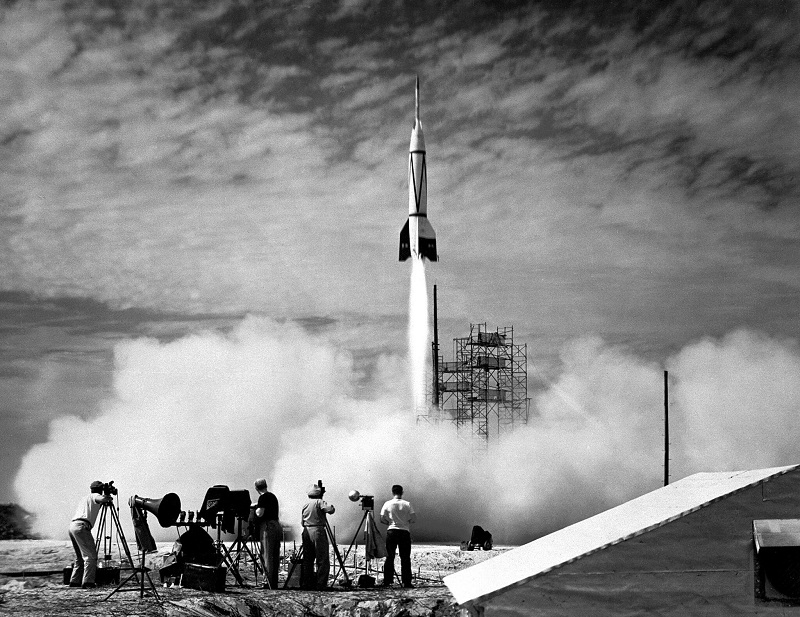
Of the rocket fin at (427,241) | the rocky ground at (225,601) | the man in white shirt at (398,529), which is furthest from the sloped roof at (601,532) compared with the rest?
the rocket fin at (427,241)

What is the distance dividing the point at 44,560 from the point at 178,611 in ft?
48.9

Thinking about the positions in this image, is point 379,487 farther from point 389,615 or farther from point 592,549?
point 592,549

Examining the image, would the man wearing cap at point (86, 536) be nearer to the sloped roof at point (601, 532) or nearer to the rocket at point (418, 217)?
the sloped roof at point (601, 532)

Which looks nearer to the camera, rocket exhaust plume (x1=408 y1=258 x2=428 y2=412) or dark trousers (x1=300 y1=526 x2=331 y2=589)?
dark trousers (x1=300 y1=526 x2=331 y2=589)

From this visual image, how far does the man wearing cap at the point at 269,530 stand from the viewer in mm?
15742

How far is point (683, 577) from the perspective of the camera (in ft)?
21.7

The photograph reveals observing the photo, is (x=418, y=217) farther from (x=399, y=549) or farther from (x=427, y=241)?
(x=399, y=549)

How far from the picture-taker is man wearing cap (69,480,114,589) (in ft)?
49.9

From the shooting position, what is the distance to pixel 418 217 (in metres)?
44.0

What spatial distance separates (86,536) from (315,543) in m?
3.78

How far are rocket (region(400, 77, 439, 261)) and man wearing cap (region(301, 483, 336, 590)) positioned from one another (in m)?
28.5

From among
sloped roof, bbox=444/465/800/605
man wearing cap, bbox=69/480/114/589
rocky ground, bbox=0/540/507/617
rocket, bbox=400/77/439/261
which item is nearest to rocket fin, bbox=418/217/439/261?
rocket, bbox=400/77/439/261

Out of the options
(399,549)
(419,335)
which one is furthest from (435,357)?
(399,549)

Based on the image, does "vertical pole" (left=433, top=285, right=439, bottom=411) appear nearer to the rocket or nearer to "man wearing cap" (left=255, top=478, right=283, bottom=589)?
the rocket
